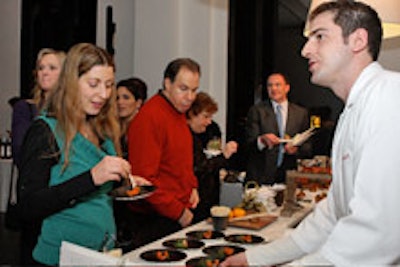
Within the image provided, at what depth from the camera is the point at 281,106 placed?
4.68 m

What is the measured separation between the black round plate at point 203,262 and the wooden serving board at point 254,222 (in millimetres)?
608

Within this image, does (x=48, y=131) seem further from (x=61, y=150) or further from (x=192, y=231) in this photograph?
(x=192, y=231)

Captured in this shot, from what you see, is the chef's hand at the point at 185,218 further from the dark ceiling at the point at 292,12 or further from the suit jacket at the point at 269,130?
the dark ceiling at the point at 292,12

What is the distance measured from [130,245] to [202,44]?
3573mm

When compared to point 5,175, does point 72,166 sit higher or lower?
higher

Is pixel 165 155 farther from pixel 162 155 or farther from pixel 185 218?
pixel 185 218

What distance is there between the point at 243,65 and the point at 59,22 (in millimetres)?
2169

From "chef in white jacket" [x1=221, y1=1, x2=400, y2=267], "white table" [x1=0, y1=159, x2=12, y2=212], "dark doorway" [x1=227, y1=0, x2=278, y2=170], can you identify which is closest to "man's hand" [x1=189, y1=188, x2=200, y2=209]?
"chef in white jacket" [x1=221, y1=1, x2=400, y2=267]

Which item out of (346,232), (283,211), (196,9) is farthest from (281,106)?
(346,232)

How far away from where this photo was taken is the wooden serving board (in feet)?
8.07

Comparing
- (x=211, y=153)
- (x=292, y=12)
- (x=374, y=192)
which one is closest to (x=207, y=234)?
(x=374, y=192)

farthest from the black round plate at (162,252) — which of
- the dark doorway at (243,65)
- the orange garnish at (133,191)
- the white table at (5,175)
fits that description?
the dark doorway at (243,65)

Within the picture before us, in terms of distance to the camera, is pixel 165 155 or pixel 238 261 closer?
pixel 238 261

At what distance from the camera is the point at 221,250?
6.63ft
